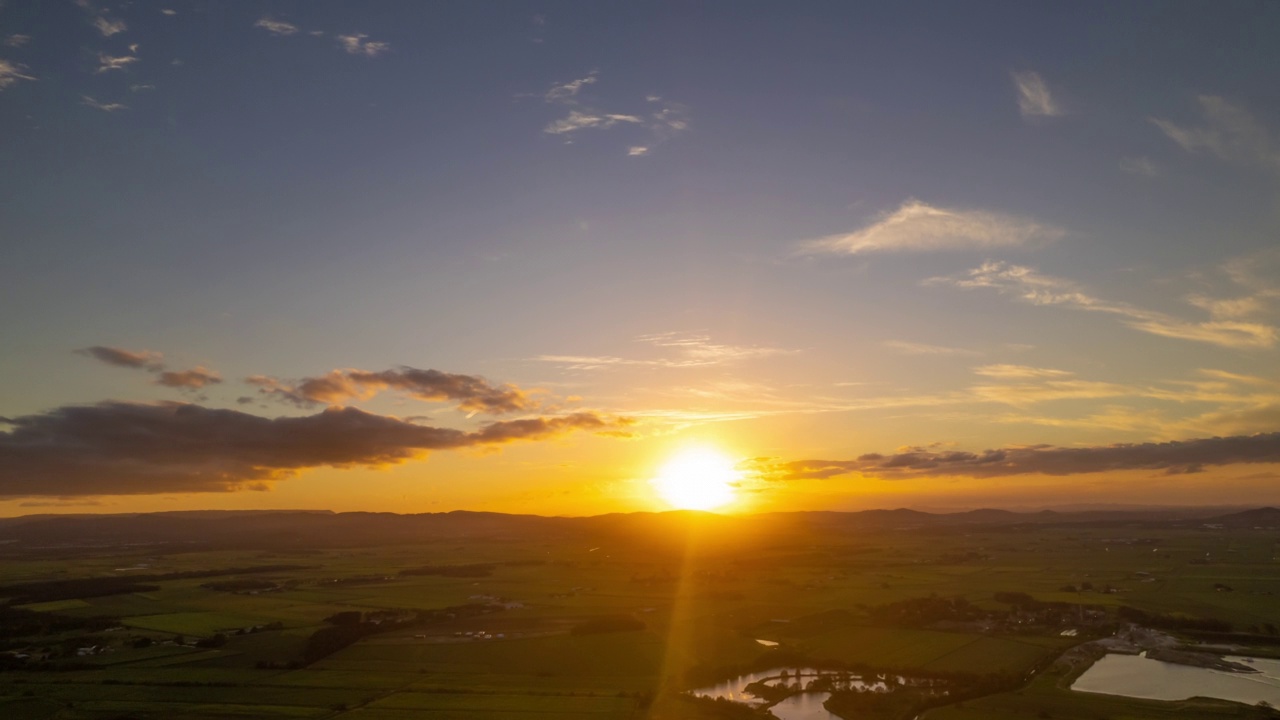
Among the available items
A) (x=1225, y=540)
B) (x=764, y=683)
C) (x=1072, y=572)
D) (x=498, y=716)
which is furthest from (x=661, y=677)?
(x=1225, y=540)

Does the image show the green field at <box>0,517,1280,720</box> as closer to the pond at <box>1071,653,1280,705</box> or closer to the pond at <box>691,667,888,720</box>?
the pond at <box>691,667,888,720</box>

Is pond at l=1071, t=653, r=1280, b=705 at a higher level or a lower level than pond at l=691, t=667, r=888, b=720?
lower

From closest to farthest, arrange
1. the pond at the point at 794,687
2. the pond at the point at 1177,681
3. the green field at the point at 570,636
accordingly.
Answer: the pond at the point at 794,687 < the green field at the point at 570,636 < the pond at the point at 1177,681

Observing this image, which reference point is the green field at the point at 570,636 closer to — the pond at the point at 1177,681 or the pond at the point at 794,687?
the pond at the point at 794,687

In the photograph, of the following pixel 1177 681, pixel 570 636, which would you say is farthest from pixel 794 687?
pixel 1177 681

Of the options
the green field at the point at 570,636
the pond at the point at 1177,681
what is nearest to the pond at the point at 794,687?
the green field at the point at 570,636

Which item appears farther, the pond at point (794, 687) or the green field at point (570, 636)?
the green field at point (570, 636)

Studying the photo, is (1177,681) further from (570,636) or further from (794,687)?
(570,636)

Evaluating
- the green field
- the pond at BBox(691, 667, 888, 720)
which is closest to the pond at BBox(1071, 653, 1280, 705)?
the green field
